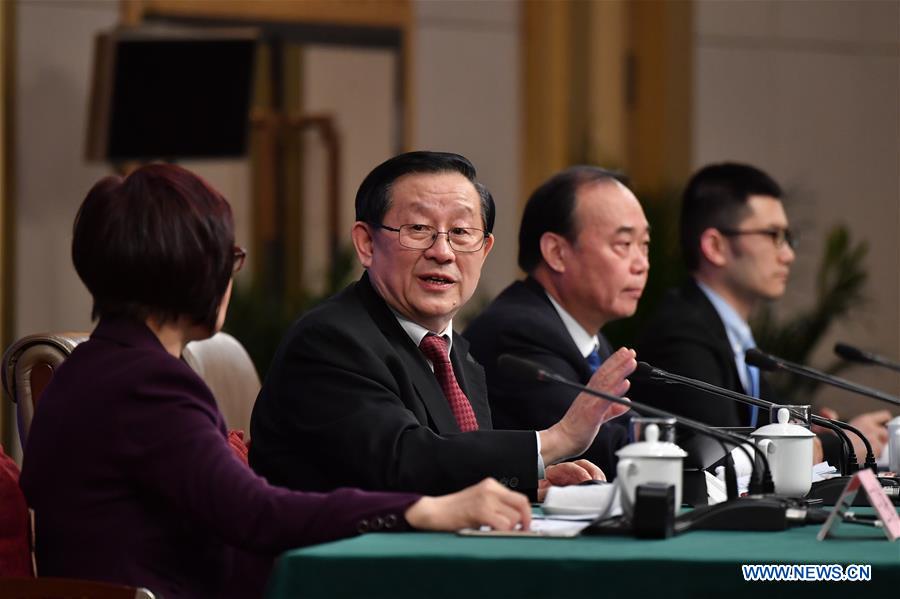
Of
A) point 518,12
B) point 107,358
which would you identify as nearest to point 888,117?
point 518,12

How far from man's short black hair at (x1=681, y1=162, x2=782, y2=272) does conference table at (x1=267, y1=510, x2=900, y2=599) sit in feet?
9.35

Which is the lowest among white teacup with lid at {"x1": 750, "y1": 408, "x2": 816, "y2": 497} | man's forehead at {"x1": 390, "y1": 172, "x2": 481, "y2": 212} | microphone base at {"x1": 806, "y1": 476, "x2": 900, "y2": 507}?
microphone base at {"x1": 806, "y1": 476, "x2": 900, "y2": 507}

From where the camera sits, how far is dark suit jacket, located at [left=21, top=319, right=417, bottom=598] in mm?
1986

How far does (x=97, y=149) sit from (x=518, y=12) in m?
2.53

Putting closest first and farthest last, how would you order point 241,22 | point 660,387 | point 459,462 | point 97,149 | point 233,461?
point 233,461, point 459,462, point 660,387, point 97,149, point 241,22

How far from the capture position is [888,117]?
8000mm

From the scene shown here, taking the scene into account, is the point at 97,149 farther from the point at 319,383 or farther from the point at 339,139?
the point at 319,383

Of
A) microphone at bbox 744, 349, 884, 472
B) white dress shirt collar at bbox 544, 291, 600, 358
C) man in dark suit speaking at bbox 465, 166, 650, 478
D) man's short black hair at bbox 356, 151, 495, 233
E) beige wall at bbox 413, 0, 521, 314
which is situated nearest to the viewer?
microphone at bbox 744, 349, 884, 472

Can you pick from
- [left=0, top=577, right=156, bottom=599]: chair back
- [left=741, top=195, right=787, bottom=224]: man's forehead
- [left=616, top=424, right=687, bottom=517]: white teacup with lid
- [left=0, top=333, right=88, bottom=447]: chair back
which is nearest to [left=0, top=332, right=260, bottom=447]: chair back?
[left=0, top=333, right=88, bottom=447]: chair back

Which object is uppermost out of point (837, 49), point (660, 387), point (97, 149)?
point (837, 49)

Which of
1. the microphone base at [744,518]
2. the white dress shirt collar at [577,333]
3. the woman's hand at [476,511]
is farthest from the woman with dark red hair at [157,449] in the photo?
the white dress shirt collar at [577,333]

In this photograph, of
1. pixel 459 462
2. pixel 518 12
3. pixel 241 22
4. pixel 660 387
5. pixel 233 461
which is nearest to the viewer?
pixel 233 461

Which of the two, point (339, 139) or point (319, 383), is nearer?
point (319, 383)

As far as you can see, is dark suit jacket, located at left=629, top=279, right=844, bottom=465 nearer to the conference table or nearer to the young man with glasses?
the young man with glasses
